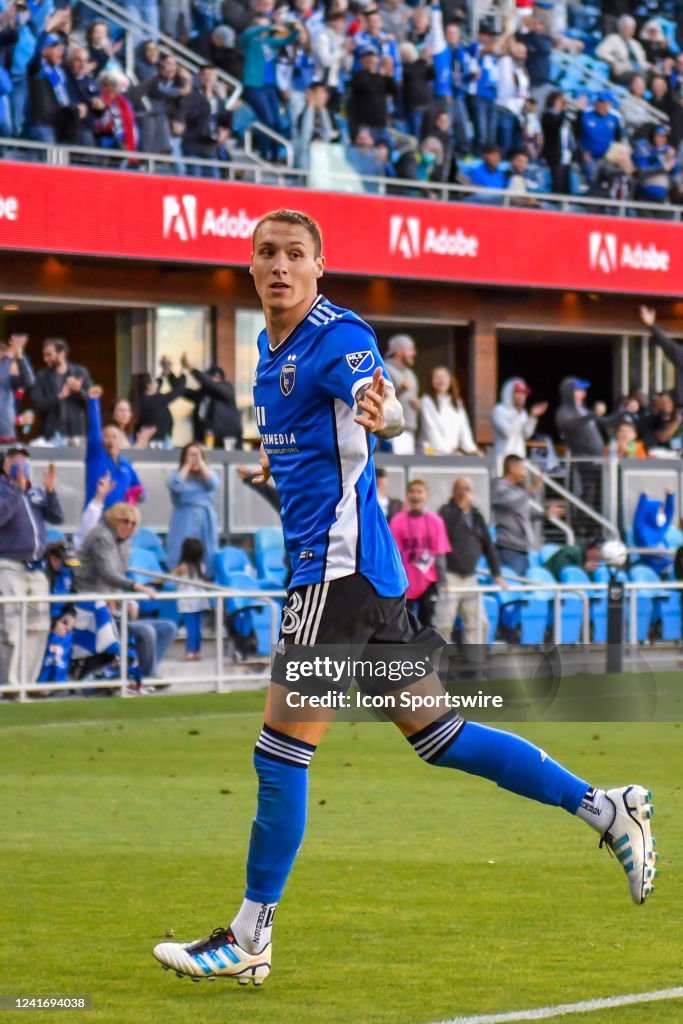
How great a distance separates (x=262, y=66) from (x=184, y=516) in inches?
314

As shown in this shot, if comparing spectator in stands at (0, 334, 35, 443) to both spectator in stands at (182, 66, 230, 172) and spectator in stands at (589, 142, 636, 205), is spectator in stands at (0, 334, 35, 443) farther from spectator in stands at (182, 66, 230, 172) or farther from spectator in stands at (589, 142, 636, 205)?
spectator in stands at (589, 142, 636, 205)

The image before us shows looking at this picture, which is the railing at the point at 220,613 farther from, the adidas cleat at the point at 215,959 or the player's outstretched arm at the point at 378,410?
the player's outstretched arm at the point at 378,410

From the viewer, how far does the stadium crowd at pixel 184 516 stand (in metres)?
15.3

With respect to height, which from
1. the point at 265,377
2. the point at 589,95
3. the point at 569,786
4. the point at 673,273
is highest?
the point at 589,95

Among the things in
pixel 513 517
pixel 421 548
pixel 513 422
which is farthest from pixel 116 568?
pixel 513 422

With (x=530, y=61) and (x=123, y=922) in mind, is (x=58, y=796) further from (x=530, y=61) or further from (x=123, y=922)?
(x=530, y=61)

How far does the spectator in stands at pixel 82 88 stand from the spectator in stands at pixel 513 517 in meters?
5.92

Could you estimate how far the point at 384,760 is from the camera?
1212 centimetres

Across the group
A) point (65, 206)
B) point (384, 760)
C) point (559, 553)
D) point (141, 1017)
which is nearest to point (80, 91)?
point (65, 206)

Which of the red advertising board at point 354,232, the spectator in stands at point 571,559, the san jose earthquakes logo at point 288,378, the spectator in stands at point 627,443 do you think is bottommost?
the spectator in stands at point 571,559

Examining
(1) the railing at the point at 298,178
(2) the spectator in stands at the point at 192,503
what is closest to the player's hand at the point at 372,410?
(2) the spectator in stands at the point at 192,503

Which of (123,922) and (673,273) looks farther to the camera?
(673,273)

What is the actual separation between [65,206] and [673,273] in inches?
413

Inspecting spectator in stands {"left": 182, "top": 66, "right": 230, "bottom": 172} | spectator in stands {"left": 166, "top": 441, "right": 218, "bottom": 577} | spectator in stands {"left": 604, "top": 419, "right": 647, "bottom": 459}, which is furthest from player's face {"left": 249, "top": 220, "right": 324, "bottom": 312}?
spectator in stands {"left": 604, "top": 419, "right": 647, "bottom": 459}
